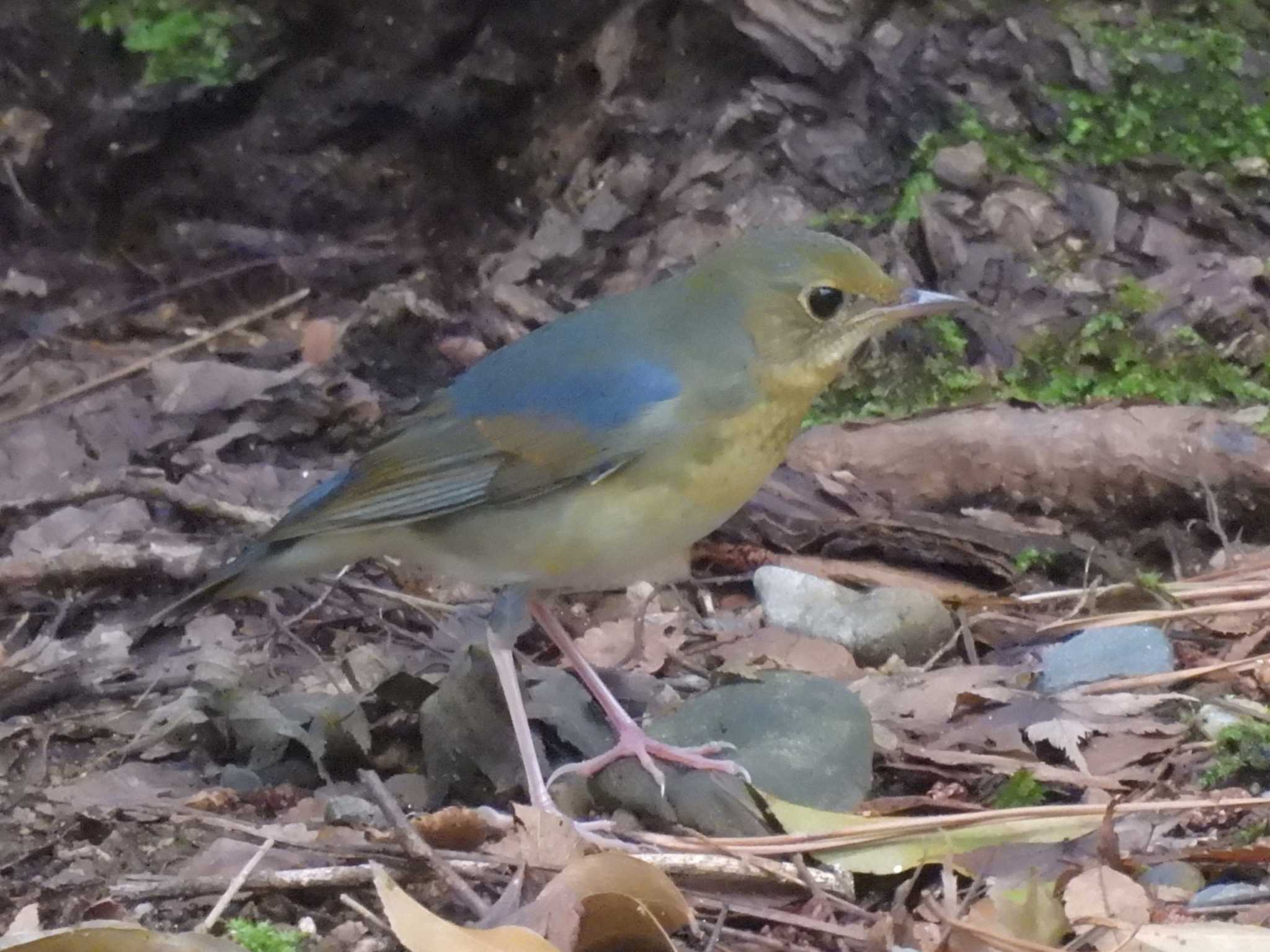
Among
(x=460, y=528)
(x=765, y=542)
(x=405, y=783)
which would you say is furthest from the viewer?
(x=765, y=542)

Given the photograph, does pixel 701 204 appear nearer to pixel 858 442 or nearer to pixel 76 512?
pixel 858 442

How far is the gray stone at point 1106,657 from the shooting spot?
4.02 meters

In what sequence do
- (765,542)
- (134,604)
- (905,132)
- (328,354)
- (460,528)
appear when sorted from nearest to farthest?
(460,528)
(134,604)
(765,542)
(905,132)
(328,354)

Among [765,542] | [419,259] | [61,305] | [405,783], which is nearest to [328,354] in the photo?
[419,259]

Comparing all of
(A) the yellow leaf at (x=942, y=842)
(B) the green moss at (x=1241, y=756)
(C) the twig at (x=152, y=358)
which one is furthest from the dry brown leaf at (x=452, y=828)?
(C) the twig at (x=152, y=358)

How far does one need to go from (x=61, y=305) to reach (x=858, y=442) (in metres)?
3.65

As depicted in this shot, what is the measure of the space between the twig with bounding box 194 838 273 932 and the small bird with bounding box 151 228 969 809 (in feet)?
2.47

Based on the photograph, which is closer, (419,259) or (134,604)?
(134,604)

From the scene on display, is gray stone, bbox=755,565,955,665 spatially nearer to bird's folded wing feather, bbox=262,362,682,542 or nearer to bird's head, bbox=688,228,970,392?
bird's head, bbox=688,228,970,392

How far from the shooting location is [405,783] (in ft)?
12.5

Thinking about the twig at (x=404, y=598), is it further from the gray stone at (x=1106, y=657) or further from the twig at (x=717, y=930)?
the twig at (x=717, y=930)

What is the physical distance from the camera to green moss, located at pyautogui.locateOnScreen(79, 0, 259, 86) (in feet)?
22.4

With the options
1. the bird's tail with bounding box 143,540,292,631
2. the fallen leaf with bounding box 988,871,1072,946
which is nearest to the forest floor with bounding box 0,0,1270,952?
the fallen leaf with bounding box 988,871,1072,946

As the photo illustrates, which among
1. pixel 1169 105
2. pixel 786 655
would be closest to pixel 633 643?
pixel 786 655
